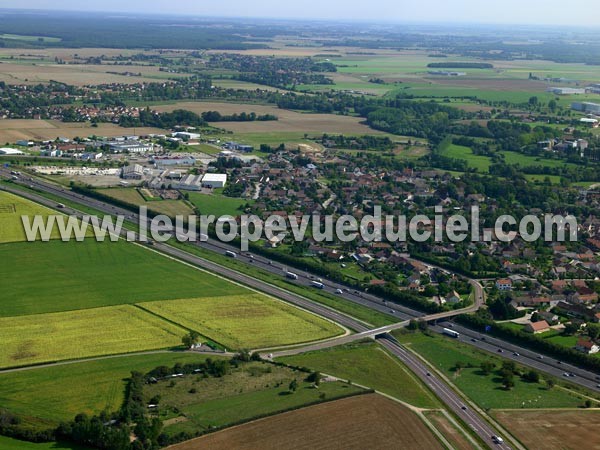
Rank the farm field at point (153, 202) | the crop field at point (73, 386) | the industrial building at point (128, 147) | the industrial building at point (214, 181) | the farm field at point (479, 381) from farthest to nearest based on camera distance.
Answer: the industrial building at point (128, 147)
the industrial building at point (214, 181)
the farm field at point (153, 202)
the farm field at point (479, 381)
the crop field at point (73, 386)

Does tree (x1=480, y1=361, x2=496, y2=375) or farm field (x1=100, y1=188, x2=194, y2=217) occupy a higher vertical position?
farm field (x1=100, y1=188, x2=194, y2=217)

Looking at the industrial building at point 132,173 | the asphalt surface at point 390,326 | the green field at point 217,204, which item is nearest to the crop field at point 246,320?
the asphalt surface at point 390,326

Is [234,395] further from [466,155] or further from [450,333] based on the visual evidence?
[466,155]

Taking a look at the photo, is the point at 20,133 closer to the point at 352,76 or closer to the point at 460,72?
the point at 352,76

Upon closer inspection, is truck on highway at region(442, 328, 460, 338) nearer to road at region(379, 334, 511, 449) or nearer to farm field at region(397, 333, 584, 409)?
farm field at region(397, 333, 584, 409)

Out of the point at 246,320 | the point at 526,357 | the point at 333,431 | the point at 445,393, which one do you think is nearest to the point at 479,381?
the point at 445,393

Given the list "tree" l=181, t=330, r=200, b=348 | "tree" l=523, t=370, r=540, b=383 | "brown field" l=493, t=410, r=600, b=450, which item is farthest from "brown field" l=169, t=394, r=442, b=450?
"tree" l=181, t=330, r=200, b=348

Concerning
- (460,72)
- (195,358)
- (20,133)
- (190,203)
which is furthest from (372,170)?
(460,72)

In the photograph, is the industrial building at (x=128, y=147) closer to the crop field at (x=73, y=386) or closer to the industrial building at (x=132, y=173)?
the industrial building at (x=132, y=173)
